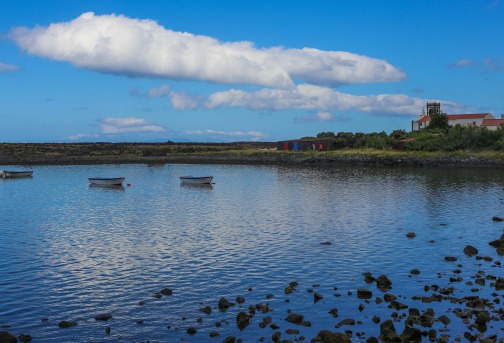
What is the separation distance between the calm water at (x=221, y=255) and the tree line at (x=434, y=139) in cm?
6438

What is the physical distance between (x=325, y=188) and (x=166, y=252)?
167 feet

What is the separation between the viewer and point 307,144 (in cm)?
17662

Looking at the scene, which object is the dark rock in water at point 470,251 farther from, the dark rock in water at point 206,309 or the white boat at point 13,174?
the white boat at point 13,174

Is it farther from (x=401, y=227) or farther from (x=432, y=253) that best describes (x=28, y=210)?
(x=432, y=253)

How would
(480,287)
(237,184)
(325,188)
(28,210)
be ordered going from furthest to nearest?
(237,184), (325,188), (28,210), (480,287)

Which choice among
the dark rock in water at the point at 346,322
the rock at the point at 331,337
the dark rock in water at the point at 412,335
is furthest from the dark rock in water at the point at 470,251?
the rock at the point at 331,337

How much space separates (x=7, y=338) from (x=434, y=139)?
136546 millimetres

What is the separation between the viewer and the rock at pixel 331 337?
2000 centimetres

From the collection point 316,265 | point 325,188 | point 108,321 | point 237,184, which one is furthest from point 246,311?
point 237,184

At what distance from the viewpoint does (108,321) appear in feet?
78.5

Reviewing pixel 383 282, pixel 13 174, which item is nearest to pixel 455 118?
pixel 13 174

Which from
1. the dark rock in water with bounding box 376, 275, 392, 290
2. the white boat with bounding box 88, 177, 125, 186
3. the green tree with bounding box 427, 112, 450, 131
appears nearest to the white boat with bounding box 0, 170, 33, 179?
the white boat with bounding box 88, 177, 125, 186

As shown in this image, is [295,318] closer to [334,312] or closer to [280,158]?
[334,312]

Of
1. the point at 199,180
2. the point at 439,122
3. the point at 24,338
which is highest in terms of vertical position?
the point at 439,122
